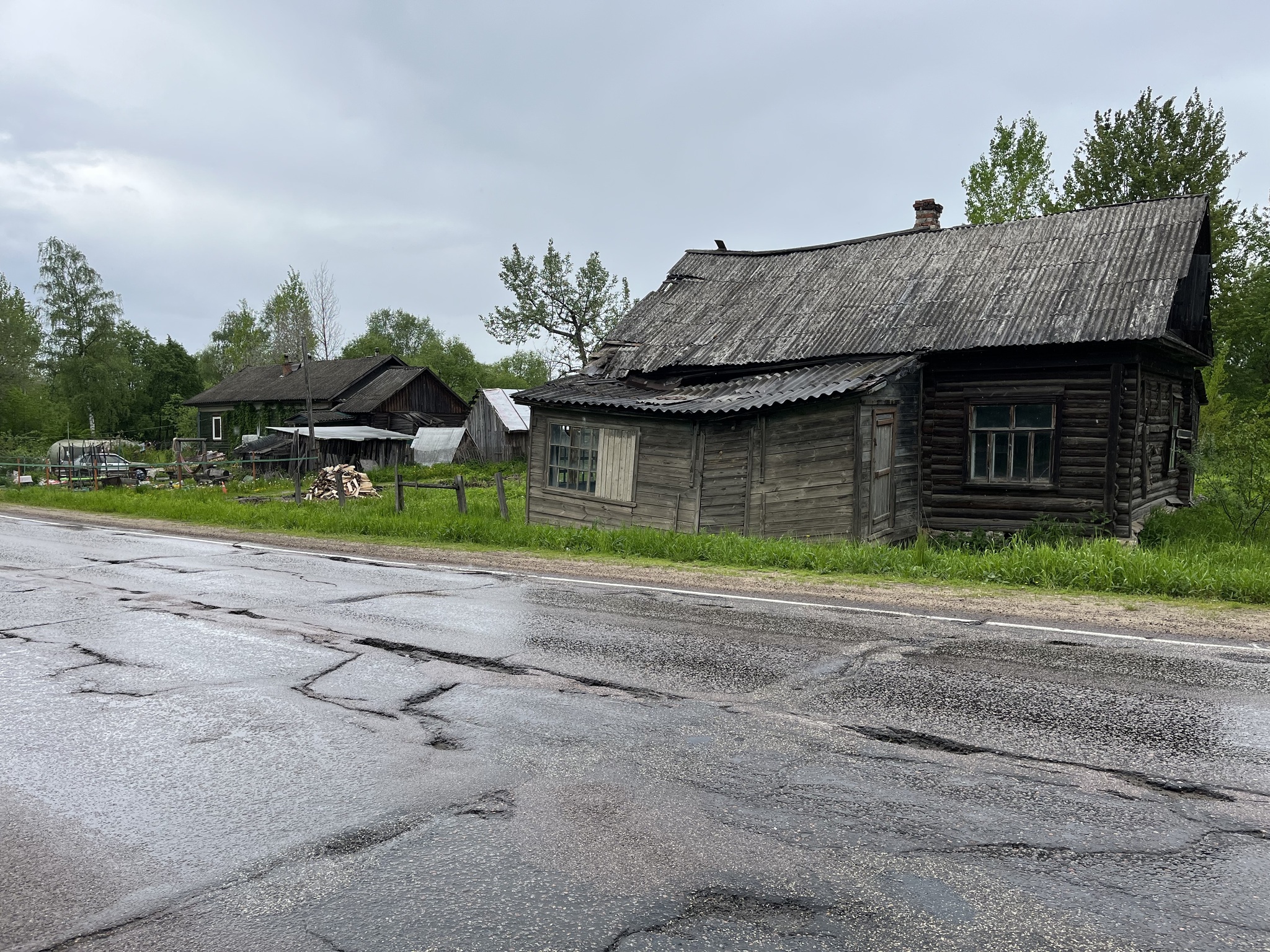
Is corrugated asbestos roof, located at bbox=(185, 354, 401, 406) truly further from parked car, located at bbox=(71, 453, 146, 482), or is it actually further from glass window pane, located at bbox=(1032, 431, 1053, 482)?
glass window pane, located at bbox=(1032, 431, 1053, 482)

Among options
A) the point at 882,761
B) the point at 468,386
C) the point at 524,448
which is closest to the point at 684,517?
the point at 882,761

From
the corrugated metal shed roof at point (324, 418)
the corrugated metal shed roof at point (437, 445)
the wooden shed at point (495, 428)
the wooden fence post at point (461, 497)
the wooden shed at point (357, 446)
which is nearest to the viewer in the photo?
the wooden fence post at point (461, 497)

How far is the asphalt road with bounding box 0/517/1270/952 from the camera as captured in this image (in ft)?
9.84

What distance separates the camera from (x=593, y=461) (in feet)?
57.0

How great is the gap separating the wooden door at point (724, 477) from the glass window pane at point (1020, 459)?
4912mm

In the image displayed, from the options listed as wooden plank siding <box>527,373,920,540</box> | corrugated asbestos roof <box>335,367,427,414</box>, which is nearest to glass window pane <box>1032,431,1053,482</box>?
wooden plank siding <box>527,373,920,540</box>

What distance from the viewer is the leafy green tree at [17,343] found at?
192 ft

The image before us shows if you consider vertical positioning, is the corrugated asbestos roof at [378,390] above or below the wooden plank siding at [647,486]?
above

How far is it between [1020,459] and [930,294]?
393 cm

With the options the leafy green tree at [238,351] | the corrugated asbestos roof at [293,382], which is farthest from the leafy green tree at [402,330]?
the corrugated asbestos roof at [293,382]

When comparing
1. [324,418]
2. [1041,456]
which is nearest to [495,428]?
[324,418]

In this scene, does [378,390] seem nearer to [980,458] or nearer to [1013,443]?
[980,458]

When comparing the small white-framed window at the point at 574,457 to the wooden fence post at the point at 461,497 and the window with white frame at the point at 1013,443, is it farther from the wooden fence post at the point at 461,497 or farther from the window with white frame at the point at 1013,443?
the window with white frame at the point at 1013,443

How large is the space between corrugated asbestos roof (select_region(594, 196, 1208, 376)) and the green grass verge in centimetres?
410
